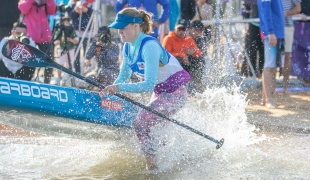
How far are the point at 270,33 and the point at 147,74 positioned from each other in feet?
10.8

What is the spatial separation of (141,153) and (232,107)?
52.4 inches

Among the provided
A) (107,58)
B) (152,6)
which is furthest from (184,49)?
(107,58)

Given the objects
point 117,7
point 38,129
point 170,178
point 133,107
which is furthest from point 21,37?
point 170,178

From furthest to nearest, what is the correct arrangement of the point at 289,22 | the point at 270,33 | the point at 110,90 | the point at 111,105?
the point at 289,22, the point at 270,33, the point at 111,105, the point at 110,90

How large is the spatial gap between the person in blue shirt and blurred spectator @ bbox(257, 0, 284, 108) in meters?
2.81

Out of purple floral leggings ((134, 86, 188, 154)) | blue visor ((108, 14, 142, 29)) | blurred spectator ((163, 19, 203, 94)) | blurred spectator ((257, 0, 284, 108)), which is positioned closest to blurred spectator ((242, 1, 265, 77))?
blurred spectator ((163, 19, 203, 94))

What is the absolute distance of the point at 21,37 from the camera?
9.01 m

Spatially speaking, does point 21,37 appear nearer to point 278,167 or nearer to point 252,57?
point 252,57

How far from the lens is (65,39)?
33.7 ft

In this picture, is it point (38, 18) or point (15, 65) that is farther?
point (38, 18)

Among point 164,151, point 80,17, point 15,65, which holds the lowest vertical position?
point 164,151

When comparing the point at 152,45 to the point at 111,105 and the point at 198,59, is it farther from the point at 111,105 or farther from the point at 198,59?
the point at 198,59

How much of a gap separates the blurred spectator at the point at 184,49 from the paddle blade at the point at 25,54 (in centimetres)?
342

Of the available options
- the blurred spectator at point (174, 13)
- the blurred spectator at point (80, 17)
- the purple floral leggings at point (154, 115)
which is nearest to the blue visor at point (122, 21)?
the purple floral leggings at point (154, 115)
